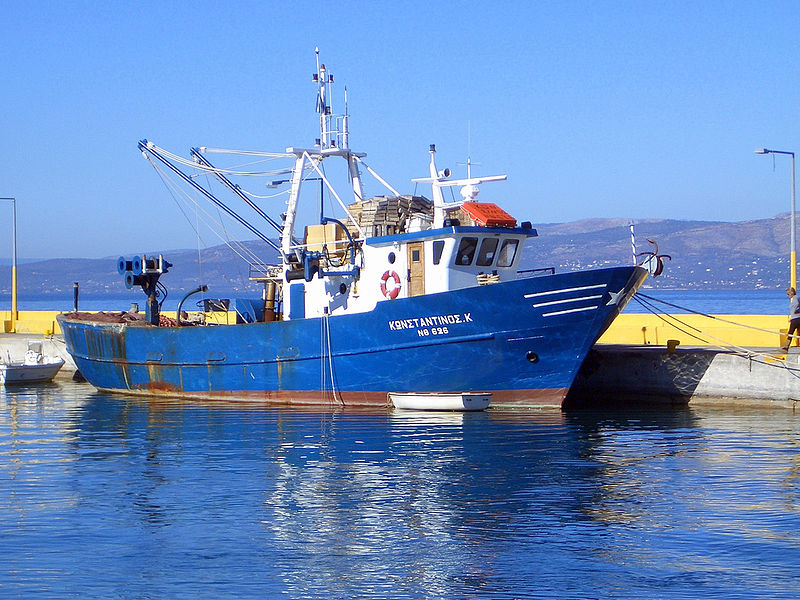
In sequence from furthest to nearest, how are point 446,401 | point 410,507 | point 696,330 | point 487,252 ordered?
point 696,330 → point 487,252 → point 446,401 → point 410,507

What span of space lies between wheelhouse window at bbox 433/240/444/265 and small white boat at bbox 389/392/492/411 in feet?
9.64

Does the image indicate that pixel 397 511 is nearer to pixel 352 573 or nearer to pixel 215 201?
pixel 352 573

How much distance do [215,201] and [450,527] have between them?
17808 millimetres

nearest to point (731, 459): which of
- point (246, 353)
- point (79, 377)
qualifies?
point (246, 353)

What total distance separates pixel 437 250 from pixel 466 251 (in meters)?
0.65

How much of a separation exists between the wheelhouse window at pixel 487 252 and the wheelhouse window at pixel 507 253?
232mm

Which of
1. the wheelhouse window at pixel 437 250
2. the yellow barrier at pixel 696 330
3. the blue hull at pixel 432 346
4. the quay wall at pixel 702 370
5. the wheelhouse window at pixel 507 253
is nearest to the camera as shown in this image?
the blue hull at pixel 432 346

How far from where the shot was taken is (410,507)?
14.2 metres

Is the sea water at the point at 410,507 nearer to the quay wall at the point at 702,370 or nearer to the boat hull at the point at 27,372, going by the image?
the quay wall at the point at 702,370

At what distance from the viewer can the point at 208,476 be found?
16.6m

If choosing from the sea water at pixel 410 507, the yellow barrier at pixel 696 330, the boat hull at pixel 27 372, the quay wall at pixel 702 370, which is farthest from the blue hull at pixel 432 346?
the boat hull at pixel 27 372

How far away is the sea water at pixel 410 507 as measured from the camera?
11133 millimetres

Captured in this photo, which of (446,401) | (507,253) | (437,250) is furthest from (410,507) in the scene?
(507,253)

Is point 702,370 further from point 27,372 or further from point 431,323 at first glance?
point 27,372
